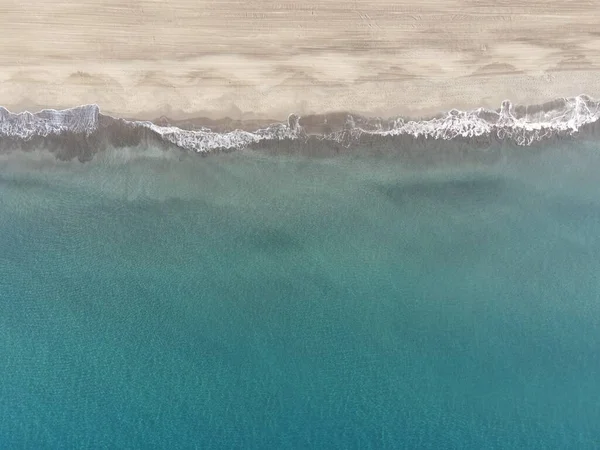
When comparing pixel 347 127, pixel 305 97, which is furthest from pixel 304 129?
pixel 347 127

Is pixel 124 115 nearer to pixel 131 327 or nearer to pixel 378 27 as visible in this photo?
pixel 131 327

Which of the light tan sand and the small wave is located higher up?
the light tan sand

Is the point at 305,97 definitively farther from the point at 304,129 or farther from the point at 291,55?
the point at 291,55

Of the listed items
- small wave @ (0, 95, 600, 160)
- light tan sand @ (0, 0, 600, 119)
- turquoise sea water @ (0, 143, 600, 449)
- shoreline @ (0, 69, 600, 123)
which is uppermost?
light tan sand @ (0, 0, 600, 119)

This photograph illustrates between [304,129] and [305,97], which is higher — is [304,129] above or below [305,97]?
below
